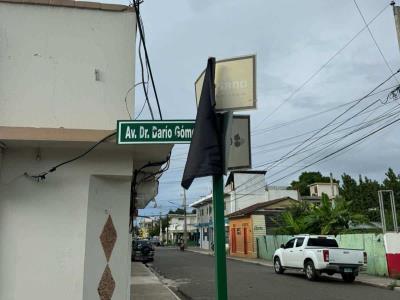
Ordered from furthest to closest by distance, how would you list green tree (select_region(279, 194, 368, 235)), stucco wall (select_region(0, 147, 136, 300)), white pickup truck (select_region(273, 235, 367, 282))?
green tree (select_region(279, 194, 368, 235)) < white pickup truck (select_region(273, 235, 367, 282)) < stucco wall (select_region(0, 147, 136, 300))

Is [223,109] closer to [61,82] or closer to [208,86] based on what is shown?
[208,86]

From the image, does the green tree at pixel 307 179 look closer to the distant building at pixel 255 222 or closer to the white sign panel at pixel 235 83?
the distant building at pixel 255 222

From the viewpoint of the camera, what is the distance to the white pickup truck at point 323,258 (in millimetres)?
20922

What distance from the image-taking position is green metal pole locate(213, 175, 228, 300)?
13.5 feet

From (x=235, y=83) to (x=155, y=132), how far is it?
146 cm

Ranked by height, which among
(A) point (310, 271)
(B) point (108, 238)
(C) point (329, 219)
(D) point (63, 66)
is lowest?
(A) point (310, 271)

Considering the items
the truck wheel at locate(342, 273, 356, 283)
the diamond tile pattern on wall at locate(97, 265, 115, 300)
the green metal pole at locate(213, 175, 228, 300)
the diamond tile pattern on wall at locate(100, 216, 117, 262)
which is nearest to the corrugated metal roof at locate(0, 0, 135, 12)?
the diamond tile pattern on wall at locate(100, 216, 117, 262)

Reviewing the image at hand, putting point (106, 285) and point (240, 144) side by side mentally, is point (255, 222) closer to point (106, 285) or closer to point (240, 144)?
point (106, 285)

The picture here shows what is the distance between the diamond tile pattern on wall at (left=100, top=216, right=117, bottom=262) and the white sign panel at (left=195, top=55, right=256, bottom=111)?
3.09 m

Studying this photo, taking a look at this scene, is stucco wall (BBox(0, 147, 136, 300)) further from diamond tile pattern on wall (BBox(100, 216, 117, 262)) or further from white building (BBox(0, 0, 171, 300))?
diamond tile pattern on wall (BBox(100, 216, 117, 262))

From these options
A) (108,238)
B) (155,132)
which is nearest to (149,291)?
(108,238)

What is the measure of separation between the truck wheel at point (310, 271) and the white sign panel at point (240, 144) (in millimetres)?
18045

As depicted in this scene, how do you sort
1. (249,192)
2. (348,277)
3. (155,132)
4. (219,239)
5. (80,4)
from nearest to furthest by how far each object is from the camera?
(219,239)
(155,132)
(80,4)
(348,277)
(249,192)

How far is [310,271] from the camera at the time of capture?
71.9 feet
